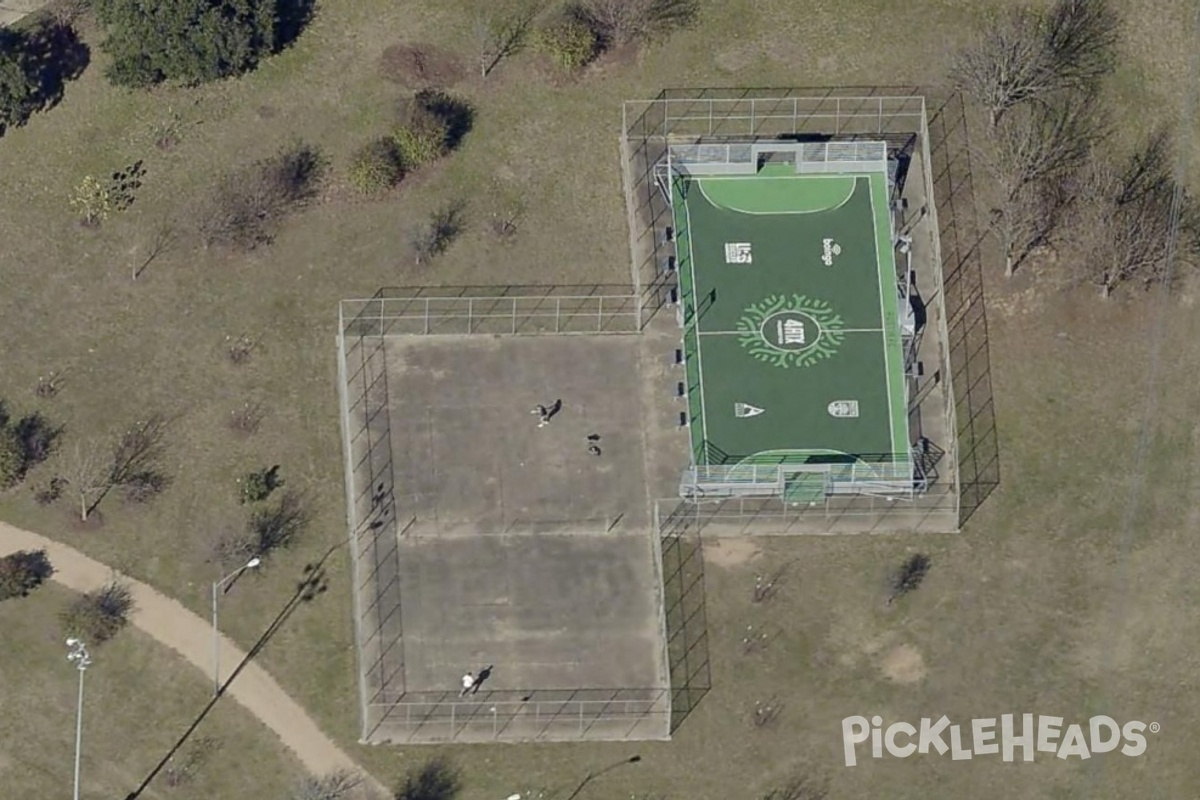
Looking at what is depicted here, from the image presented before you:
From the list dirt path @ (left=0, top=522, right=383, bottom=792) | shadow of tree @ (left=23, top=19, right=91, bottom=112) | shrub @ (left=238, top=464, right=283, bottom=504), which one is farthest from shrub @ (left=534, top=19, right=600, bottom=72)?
dirt path @ (left=0, top=522, right=383, bottom=792)

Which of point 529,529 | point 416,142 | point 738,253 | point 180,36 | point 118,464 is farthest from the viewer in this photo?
point 180,36

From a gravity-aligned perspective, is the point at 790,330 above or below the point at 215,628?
above

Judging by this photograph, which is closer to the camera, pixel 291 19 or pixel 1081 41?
pixel 291 19

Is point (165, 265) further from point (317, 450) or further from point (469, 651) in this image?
point (469, 651)

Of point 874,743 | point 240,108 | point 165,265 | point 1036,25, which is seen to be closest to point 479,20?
point 240,108

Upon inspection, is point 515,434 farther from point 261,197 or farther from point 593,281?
point 261,197

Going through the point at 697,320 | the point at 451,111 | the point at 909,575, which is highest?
the point at 451,111

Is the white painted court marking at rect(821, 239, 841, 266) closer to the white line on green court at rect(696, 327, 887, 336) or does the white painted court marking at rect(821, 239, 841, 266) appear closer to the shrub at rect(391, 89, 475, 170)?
the white line on green court at rect(696, 327, 887, 336)

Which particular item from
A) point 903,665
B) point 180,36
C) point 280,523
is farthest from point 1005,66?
point 280,523
